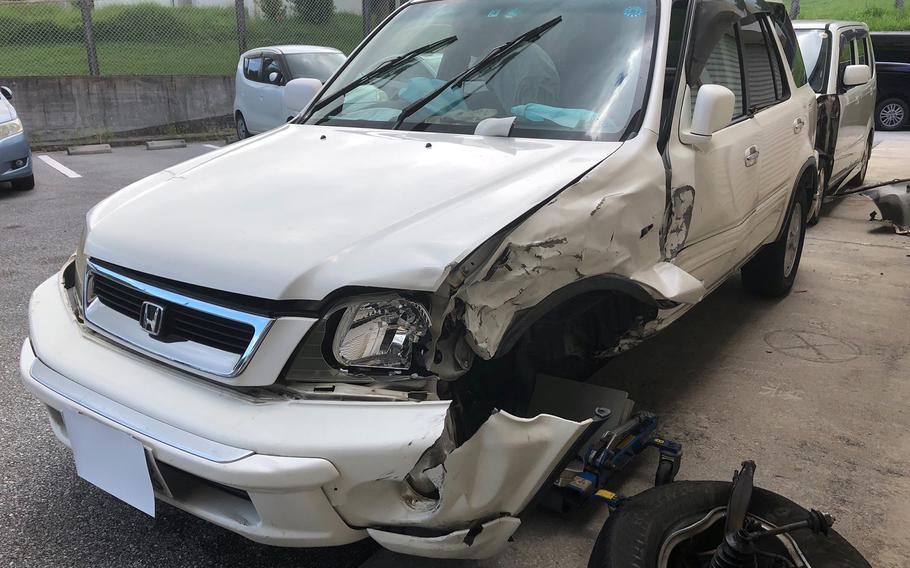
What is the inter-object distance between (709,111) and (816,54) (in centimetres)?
460

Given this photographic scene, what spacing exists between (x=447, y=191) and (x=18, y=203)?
6.35 metres

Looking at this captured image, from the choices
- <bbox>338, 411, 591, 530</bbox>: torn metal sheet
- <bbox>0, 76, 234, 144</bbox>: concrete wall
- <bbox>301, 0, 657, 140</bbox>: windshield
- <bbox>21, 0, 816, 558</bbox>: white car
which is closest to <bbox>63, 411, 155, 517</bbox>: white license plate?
<bbox>21, 0, 816, 558</bbox>: white car

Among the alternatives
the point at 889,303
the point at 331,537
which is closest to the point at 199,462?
the point at 331,537

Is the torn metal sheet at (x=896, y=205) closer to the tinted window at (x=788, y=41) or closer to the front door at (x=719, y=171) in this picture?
the tinted window at (x=788, y=41)

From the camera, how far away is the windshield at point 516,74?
8.25ft

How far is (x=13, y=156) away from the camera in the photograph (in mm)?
7020

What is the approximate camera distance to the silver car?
22.9 feet

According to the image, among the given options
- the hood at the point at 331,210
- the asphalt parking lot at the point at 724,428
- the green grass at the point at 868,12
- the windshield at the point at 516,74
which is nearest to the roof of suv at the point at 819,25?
the asphalt parking lot at the point at 724,428

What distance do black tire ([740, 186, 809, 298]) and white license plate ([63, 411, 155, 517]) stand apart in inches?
133

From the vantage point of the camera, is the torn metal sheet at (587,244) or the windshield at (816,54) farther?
the windshield at (816,54)

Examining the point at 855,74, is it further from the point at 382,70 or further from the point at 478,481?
the point at 478,481

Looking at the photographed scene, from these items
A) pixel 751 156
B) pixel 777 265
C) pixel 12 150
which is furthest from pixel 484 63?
pixel 12 150

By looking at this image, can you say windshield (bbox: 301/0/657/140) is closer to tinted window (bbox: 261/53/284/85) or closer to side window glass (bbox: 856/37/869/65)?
side window glass (bbox: 856/37/869/65)

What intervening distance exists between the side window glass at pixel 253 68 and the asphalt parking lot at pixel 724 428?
18.8 feet
